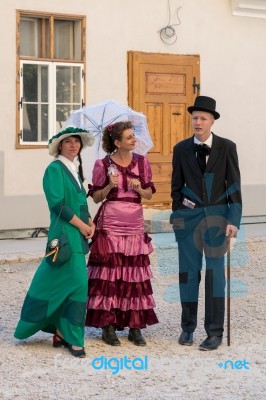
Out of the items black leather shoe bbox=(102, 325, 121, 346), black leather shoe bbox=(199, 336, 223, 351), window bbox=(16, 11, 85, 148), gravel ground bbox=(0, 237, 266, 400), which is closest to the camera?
gravel ground bbox=(0, 237, 266, 400)

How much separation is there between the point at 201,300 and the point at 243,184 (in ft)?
19.2

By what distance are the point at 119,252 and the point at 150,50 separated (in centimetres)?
691

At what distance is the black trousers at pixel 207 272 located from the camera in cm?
713

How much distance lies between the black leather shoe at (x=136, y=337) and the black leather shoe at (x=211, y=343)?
0.44m

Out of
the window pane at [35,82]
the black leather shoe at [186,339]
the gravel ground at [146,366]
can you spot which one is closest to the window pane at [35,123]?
the window pane at [35,82]

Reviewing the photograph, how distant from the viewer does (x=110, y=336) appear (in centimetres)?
722

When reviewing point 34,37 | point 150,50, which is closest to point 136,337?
point 34,37

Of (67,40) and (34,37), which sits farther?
(67,40)

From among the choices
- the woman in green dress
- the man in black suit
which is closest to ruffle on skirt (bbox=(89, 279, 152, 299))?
the woman in green dress

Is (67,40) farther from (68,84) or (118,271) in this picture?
(118,271)

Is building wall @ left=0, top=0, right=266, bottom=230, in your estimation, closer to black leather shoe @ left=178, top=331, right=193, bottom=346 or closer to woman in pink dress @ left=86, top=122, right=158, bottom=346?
woman in pink dress @ left=86, top=122, right=158, bottom=346

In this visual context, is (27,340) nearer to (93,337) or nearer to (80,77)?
(93,337)

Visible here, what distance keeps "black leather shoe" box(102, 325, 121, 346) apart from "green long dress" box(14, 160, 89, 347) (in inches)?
12.7

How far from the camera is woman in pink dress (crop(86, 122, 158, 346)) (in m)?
7.20
